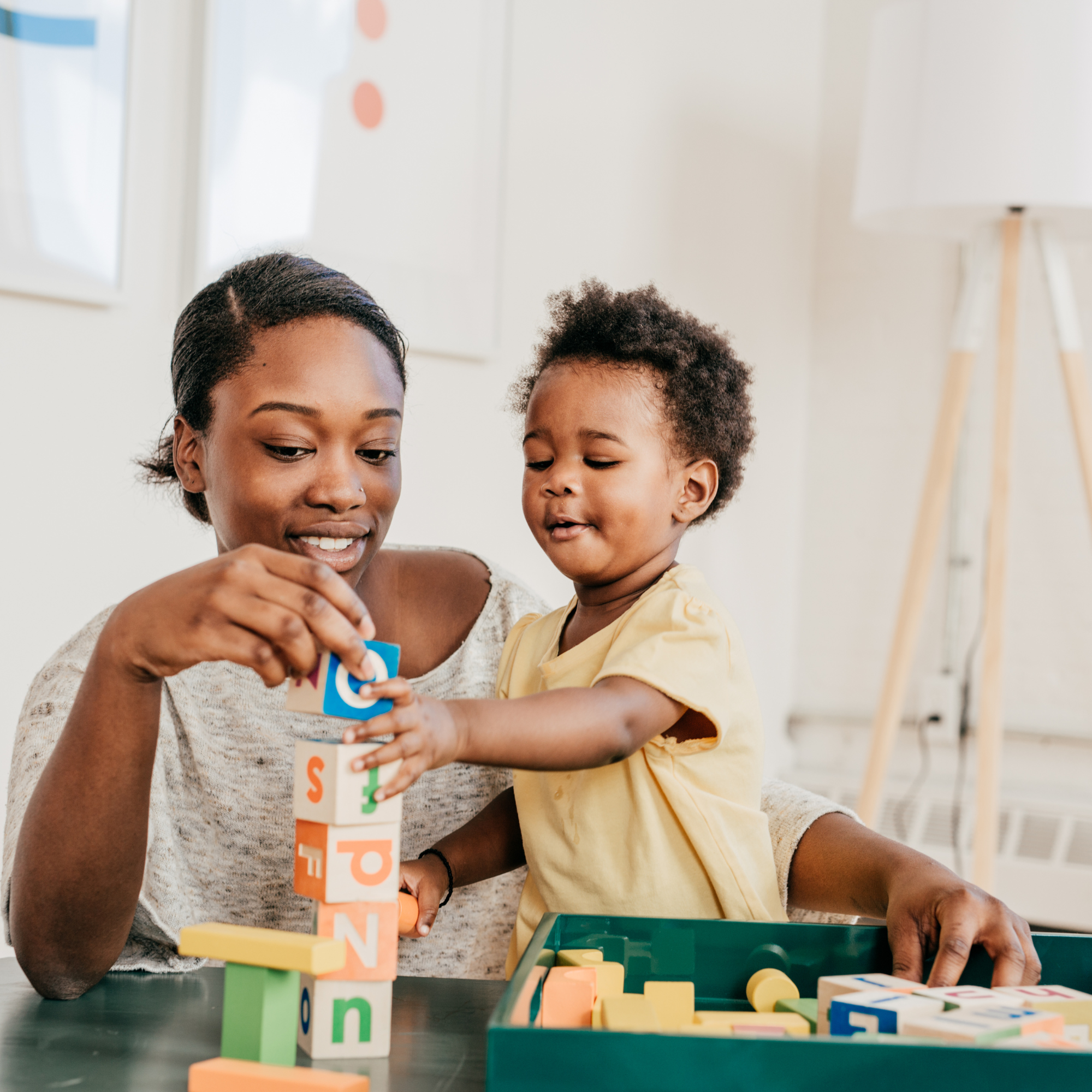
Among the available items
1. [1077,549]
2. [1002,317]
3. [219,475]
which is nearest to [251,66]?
[219,475]

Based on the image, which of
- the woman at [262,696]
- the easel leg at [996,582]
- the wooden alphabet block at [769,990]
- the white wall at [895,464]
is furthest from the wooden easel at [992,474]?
the wooden alphabet block at [769,990]

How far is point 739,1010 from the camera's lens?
761 millimetres

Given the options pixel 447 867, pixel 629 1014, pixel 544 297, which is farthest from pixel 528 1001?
pixel 544 297

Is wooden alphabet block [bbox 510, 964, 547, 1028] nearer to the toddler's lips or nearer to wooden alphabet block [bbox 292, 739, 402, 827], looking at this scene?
wooden alphabet block [bbox 292, 739, 402, 827]

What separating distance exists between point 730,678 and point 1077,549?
8.26ft

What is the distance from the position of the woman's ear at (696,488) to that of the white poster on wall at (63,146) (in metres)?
1.14

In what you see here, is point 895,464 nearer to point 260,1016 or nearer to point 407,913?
point 407,913

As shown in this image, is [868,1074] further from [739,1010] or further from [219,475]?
[219,475]

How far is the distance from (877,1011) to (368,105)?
2073 millimetres

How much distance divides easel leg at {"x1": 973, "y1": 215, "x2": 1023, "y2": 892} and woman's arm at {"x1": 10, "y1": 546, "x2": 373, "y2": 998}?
6.37 ft

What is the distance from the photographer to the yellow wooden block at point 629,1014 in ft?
2.04

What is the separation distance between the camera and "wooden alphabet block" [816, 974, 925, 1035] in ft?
2.16

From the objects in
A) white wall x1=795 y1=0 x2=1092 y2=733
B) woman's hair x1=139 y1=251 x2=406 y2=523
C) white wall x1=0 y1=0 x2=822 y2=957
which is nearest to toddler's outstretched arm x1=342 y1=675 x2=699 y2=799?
woman's hair x1=139 y1=251 x2=406 y2=523

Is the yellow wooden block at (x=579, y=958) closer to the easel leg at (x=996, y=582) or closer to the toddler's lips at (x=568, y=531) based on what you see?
the toddler's lips at (x=568, y=531)
